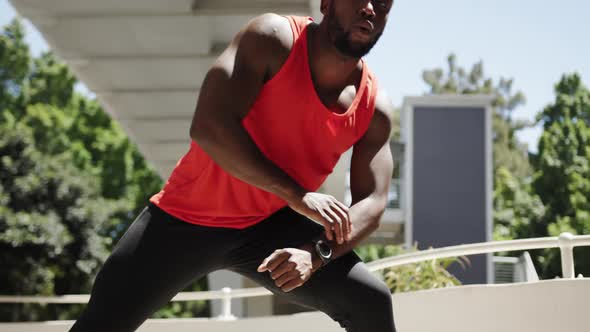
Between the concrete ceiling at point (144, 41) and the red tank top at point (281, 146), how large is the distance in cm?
491

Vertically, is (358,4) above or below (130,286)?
above

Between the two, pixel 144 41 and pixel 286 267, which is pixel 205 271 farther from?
pixel 144 41

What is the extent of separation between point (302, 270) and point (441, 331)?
277 cm

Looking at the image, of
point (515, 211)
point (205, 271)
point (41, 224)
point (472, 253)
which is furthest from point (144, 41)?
point (515, 211)

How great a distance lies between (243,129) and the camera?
2.02 metres

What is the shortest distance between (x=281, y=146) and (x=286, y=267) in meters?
0.40

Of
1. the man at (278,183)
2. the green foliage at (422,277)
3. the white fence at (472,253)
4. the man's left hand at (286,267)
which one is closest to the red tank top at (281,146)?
the man at (278,183)

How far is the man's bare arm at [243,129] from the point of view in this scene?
6.52 feet

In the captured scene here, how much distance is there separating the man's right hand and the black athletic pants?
0.57 feet

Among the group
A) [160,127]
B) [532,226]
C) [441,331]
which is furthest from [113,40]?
[532,226]

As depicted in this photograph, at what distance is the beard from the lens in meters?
2.09

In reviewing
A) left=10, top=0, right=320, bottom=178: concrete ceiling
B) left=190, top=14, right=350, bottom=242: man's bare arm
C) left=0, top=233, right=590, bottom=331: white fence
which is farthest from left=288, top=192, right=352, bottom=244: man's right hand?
left=10, top=0, right=320, bottom=178: concrete ceiling

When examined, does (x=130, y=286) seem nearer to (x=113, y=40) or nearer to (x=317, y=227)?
(x=317, y=227)

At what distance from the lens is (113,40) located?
8.80m
